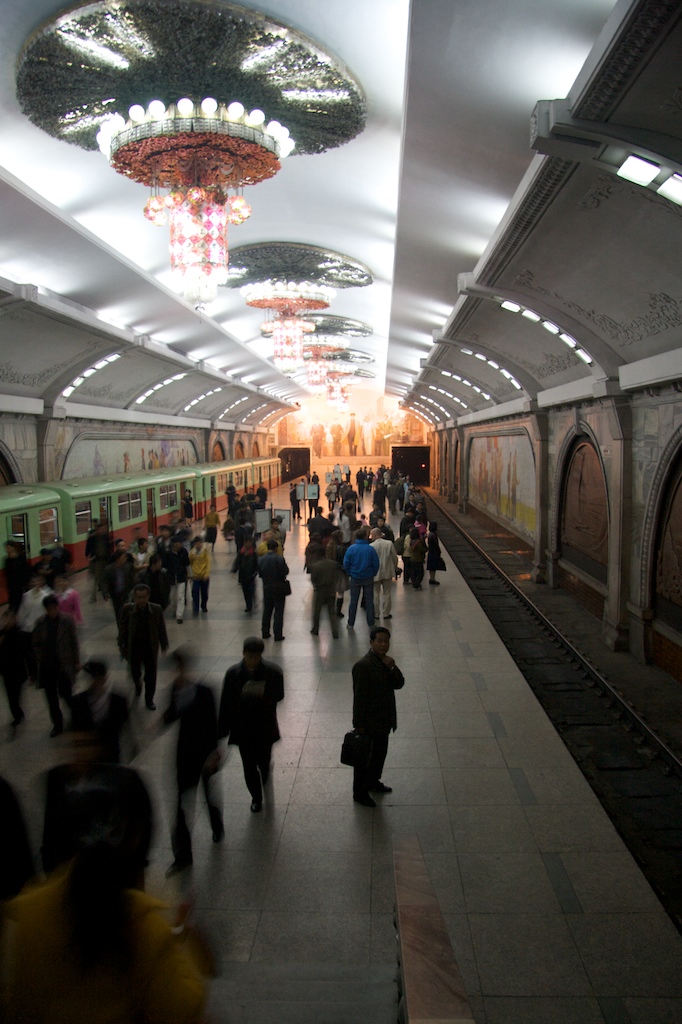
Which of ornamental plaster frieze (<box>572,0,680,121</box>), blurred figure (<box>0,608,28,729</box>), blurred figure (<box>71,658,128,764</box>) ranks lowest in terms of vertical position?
blurred figure (<box>0,608,28,729</box>)

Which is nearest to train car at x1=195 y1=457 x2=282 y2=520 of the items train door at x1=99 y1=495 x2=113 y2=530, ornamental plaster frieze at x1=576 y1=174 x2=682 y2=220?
train door at x1=99 y1=495 x2=113 y2=530

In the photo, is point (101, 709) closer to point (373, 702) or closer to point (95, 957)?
point (373, 702)

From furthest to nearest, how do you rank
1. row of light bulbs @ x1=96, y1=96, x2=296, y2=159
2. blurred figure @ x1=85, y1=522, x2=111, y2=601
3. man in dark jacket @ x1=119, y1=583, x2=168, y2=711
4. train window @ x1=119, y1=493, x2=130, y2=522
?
train window @ x1=119, y1=493, x2=130, y2=522, blurred figure @ x1=85, y1=522, x2=111, y2=601, row of light bulbs @ x1=96, y1=96, x2=296, y2=159, man in dark jacket @ x1=119, y1=583, x2=168, y2=711

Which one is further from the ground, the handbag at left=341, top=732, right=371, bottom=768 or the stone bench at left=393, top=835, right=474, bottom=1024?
the stone bench at left=393, top=835, right=474, bottom=1024

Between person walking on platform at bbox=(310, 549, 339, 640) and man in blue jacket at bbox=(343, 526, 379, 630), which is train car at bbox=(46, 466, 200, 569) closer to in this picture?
person walking on platform at bbox=(310, 549, 339, 640)

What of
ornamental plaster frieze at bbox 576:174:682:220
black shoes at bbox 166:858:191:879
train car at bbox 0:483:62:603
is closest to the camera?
black shoes at bbox 166:858:191:879

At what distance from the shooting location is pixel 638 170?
4969 mm

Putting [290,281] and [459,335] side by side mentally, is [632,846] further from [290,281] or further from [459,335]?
[290,281]

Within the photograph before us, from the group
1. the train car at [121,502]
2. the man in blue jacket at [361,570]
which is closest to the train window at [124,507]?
the train car at [121,502]

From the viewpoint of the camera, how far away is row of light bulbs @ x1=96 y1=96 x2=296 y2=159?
780cm

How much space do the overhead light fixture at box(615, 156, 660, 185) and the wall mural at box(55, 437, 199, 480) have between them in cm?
1508

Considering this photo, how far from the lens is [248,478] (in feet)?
105

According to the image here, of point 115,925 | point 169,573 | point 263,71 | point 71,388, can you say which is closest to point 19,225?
point 263,71

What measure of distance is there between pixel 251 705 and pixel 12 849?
73.0 inches
